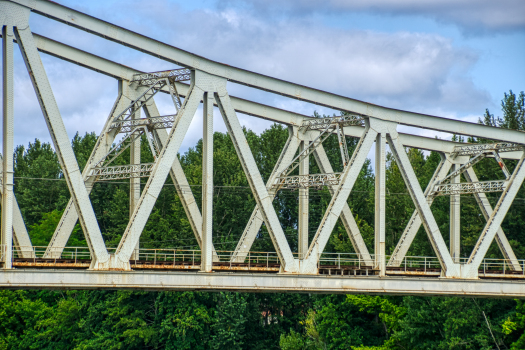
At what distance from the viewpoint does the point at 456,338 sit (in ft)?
131

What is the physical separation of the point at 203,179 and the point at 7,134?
6.54 meters

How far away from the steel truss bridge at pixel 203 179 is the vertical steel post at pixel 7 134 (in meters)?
0.03

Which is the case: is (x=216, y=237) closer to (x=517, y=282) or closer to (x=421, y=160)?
(x=421, y=160)

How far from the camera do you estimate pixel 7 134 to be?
21656mm

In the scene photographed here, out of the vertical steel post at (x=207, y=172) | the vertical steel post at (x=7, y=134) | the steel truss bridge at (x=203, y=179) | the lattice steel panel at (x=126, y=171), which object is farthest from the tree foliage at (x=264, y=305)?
the vertical steel post at (x=7, y=134)

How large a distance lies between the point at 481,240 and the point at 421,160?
114 feet

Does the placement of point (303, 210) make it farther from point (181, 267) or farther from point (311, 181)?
point (181, 267)

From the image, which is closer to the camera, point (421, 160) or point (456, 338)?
point (456, 338)

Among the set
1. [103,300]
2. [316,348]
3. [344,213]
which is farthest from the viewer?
[103,300]

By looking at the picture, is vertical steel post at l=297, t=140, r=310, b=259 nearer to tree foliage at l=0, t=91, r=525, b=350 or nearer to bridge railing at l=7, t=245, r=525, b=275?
bridge railing at l=7, t=245, r=525, b=275

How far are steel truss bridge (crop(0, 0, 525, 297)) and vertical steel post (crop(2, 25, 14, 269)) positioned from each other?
0.11ft

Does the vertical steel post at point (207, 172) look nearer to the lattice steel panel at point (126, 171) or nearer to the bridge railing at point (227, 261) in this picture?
the bridge railing at point (227, 261)

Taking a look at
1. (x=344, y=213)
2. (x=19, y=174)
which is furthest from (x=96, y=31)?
(x=19, y=174)

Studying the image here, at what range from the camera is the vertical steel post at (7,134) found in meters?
21.5
